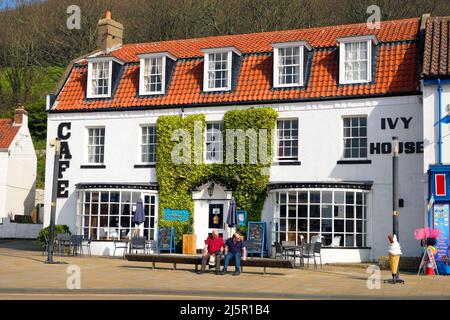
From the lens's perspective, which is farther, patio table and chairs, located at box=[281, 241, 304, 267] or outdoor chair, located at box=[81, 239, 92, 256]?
outdoor chair, located at box=[81, 239, 92, 256]

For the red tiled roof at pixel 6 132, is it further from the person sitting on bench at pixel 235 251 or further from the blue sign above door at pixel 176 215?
the person sitting on bench at pixel 235 251

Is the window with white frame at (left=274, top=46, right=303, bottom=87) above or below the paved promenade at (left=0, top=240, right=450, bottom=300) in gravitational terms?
above

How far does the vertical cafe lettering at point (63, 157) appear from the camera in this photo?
30.7m

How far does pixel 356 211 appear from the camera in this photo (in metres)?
25.4

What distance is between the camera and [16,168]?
1758 inches

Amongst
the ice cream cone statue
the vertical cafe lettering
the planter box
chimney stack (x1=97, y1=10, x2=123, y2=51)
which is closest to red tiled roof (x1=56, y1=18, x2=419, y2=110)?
the vertical cafe lettering

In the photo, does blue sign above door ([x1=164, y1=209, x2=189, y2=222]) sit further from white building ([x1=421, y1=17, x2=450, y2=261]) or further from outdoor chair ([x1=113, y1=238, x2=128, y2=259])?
white building ([x1=421, y1=17, x2=450, y2=261])

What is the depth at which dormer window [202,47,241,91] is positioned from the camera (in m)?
28.7

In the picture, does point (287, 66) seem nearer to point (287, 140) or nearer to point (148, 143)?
point (287, 140)

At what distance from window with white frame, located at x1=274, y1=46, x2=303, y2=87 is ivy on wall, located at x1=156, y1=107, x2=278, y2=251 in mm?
1550

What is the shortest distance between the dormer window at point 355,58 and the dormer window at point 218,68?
199 inches

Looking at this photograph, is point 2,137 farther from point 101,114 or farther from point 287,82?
point 287,82


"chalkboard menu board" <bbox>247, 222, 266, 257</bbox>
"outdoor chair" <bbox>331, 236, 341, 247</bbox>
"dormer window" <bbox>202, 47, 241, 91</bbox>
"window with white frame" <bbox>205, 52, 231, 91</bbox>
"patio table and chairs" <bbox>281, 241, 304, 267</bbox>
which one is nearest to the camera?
"patio table and chairs" <bbox>281, 241, 304, 267</bbox>
